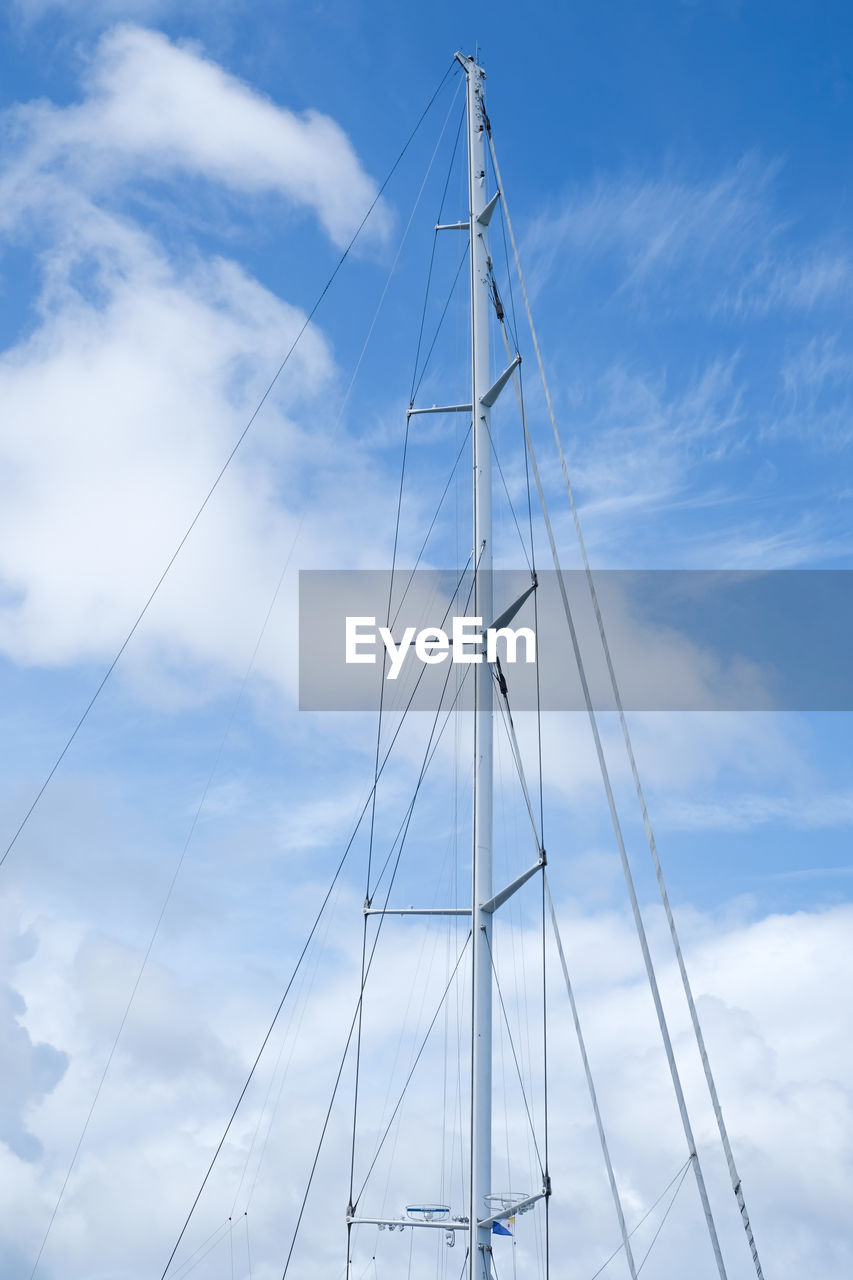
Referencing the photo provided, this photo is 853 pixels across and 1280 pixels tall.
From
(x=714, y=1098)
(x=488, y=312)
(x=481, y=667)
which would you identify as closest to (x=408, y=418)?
(x=488, y=312)

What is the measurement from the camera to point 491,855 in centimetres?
1750

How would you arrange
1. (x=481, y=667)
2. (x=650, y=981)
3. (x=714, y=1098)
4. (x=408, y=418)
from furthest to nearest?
(x=408, y=418) → (x=481, y=667) → (x=650, y=981) → (x=714, y=1098)

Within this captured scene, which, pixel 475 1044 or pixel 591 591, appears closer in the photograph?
pixel 475 1044

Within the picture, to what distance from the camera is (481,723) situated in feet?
59.3

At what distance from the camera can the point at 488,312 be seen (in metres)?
21.3

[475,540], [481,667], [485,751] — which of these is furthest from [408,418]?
[485,751]

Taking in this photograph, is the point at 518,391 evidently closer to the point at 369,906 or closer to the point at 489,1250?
the point at 369,906

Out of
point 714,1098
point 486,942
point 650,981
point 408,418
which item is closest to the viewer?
point 714,1098

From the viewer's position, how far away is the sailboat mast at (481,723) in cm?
1594

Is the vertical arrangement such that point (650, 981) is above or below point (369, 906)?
below

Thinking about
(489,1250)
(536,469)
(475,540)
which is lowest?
(489,1250)

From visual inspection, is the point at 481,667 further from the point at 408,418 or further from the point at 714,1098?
the point at 714,1098

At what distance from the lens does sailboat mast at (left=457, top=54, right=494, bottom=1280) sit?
15.9 meters

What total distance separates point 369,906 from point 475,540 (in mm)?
5829
